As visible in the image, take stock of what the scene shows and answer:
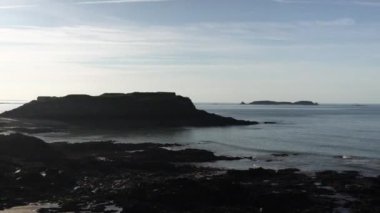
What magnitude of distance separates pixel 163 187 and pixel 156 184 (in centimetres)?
131

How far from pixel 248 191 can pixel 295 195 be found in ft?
10.4

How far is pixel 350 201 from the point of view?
36500 mm

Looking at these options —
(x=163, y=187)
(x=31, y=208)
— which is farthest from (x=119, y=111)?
(x=31, y=208)

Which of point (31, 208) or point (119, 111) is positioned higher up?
point (119, 111)

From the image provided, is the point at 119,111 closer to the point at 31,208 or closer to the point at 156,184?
the point at 156,184

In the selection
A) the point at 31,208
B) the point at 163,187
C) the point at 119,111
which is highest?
the point at 119,111

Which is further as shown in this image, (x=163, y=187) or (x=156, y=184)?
(x=156, y=184)

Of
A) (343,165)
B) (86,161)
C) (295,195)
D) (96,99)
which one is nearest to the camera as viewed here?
(295,195)

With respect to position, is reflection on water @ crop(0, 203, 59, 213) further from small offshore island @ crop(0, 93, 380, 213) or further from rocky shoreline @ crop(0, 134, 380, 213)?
rocky shoreline @ crop(0, 134, 380, 213)

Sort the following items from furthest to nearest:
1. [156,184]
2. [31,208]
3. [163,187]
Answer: [156,184] < [163,187] < [31,208]

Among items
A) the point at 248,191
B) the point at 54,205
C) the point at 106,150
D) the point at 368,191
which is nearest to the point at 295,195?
the point at 248,191

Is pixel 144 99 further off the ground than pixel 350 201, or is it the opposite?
pixel 144 99

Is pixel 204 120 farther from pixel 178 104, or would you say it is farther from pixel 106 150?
pixel 106 150

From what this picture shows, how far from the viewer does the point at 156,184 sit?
37.9m
